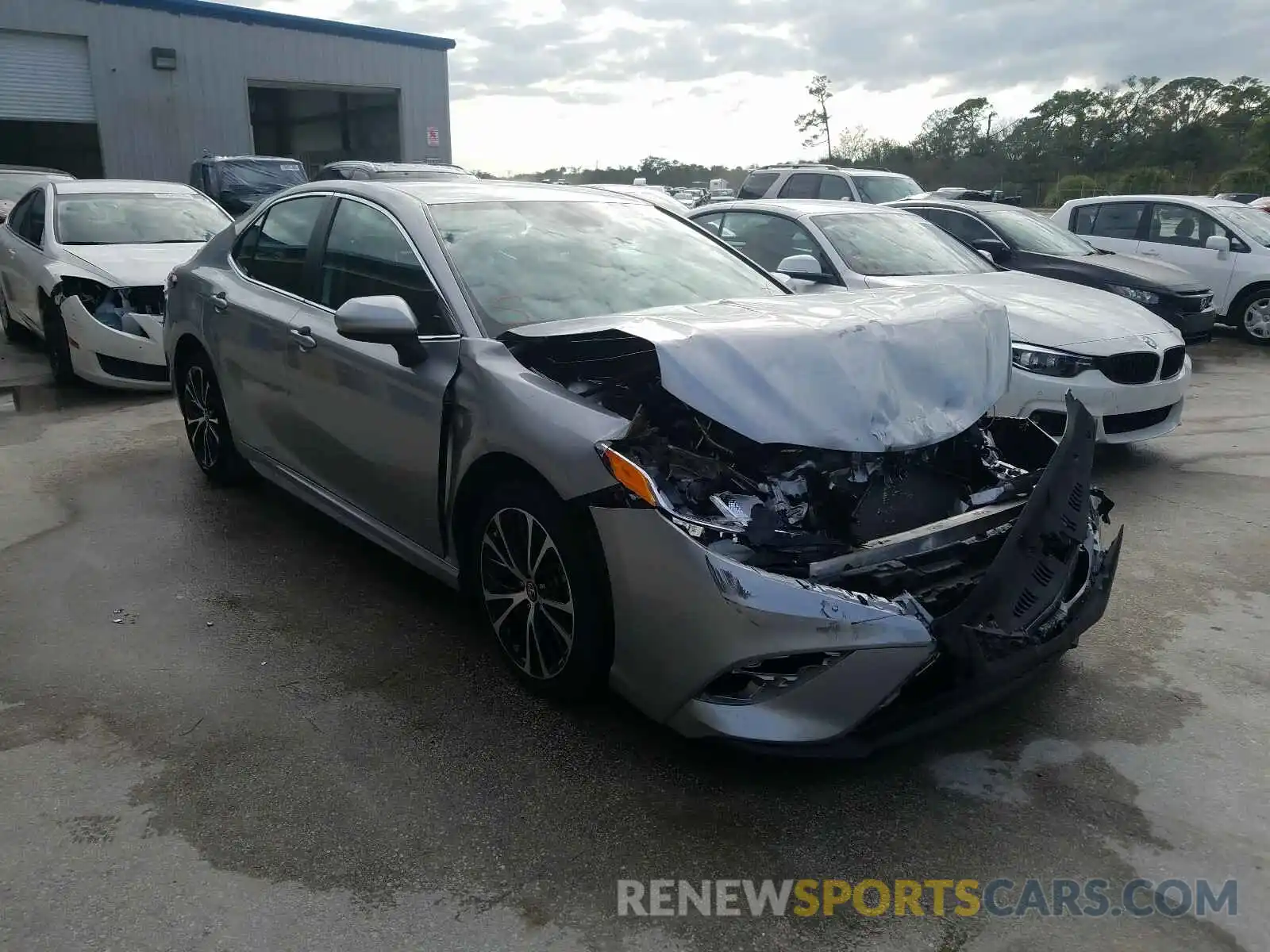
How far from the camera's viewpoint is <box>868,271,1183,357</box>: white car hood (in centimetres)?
589

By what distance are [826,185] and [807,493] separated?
433 inches

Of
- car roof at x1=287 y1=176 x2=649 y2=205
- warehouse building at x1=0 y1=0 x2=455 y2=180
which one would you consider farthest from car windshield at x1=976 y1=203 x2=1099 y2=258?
warehouse building at x1=0 y1=0 x2=455 y2=180

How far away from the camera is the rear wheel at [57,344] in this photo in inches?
316

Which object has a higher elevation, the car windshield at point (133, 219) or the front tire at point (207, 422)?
the car windshield at point (133, 219)

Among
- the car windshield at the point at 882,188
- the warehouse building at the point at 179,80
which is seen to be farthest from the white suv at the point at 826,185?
the warehouse building at the point at 179,80

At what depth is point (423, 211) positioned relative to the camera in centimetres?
396

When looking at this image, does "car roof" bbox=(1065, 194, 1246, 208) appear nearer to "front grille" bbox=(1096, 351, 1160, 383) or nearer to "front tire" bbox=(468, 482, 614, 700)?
"front grille" bbox=(1096, 351, 1160, 383)

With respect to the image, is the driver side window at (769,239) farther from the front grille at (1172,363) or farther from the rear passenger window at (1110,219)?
the rear passenger window at (1110,219)

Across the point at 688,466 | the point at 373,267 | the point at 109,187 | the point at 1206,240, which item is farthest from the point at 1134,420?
the point at 109,187

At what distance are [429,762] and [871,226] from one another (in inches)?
233

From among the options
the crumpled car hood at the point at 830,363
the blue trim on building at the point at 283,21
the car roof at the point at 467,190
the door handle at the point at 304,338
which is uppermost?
the blue trim on building at the point at 283,21

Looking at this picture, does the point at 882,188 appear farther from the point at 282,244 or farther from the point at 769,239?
the point at 282,244

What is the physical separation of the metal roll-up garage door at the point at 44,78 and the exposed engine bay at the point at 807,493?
2316cm

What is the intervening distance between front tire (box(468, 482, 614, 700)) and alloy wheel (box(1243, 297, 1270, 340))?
11.0 m
